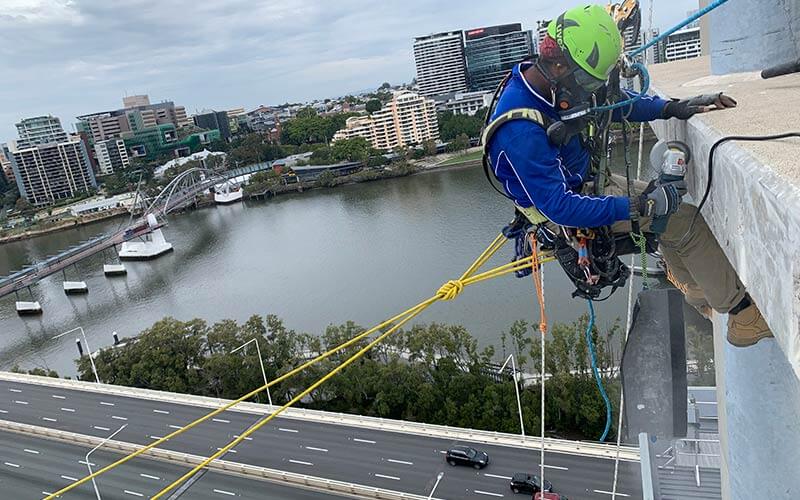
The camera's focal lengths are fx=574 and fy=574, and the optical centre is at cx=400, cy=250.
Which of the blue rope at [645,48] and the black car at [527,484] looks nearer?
the blue rope at [645,48]

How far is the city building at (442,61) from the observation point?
5259cm

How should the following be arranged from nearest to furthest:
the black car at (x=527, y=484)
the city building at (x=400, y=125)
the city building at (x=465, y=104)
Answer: the black car at (x=527, y=484), the city building at (x=400, y=125), the city building at (x=465, y=104)

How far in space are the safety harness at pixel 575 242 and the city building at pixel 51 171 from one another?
45663 mm

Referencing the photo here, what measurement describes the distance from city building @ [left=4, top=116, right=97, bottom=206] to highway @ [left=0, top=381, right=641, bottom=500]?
35821mm

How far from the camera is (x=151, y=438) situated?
349 inches

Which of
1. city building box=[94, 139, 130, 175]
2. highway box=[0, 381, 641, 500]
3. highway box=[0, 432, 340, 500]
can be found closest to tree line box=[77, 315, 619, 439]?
highway box=[0, 381, 641, 500]

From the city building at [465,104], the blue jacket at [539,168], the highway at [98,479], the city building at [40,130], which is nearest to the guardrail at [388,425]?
the highway at [98,479]

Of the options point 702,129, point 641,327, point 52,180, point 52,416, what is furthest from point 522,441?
point 52,180

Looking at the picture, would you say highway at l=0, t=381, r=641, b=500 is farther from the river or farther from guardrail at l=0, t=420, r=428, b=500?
the river

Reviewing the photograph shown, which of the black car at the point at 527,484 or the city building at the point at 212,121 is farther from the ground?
the city building at the point at 212,121

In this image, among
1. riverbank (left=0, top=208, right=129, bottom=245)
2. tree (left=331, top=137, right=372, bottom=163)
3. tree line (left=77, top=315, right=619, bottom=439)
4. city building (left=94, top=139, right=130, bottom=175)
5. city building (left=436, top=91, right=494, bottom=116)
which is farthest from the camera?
city building (left=94, top=139, right=130, bottom=175)

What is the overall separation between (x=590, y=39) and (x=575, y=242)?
1.80 ft

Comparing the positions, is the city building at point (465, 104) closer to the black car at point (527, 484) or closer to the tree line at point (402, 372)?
the tree line at point (402, 372)

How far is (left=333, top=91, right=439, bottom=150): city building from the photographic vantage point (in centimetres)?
3631
